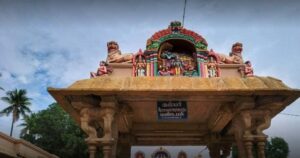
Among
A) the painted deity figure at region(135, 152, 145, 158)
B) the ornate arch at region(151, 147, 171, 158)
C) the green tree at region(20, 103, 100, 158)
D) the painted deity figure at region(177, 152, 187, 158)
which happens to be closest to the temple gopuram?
the painted deity figure at region(135, 152, 145, 158)

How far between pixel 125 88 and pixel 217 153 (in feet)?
22.8

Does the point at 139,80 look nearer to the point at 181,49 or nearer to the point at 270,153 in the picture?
the point at 181,49

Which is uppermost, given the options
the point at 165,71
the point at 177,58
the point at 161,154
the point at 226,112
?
the point at 177,58

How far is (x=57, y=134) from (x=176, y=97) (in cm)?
3339

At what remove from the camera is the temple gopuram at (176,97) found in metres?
7.97

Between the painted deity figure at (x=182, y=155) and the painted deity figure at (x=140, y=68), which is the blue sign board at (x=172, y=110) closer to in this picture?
the painted deity figure at (x=140, y=68)

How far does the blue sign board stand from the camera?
864 cm

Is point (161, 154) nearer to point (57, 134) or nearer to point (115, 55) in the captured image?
point (115, 55)

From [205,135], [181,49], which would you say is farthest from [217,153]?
[181,49]

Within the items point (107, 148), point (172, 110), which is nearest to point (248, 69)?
point (172, 110)

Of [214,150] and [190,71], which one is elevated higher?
[190,71]

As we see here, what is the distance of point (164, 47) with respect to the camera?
1123 centimetres

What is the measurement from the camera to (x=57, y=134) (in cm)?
3797

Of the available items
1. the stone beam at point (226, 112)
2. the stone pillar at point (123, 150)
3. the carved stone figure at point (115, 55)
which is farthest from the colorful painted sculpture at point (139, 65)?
the stone pillar at point (123, 150)
